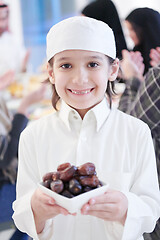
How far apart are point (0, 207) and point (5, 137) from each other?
0.33 meters

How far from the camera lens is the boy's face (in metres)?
0.80

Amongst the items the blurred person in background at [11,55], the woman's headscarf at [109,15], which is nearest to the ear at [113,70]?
the woman's headscarf at [109,15]

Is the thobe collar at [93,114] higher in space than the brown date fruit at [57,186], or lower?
lower

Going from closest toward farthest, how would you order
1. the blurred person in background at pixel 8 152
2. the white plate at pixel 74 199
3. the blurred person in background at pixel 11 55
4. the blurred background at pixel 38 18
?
the white plate at pixel 74 199 < the blurred person in background at pixel 8 152 < the blurred person in background at pixel 11 55 < the blurred background at pixel 38 18

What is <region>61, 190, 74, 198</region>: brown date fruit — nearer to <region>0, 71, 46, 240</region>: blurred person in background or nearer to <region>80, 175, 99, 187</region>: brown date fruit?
<region>80, 175, 99, 187</region>: brown date fruit

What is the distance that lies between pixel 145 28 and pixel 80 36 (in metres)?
0.61

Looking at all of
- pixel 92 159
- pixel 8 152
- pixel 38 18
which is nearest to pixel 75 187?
pixel 92 159

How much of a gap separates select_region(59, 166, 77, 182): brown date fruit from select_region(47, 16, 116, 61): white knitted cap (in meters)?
0.30

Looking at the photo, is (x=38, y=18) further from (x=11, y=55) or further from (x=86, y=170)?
(x=86, y=170)

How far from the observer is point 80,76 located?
0.79 meters

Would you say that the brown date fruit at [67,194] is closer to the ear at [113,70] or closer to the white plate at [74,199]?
the white plate at [74,199]

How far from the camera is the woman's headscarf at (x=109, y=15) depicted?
4.34ft

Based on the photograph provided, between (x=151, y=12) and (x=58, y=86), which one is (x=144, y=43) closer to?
(x=151, y=12)

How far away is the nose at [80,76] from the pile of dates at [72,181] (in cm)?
23
